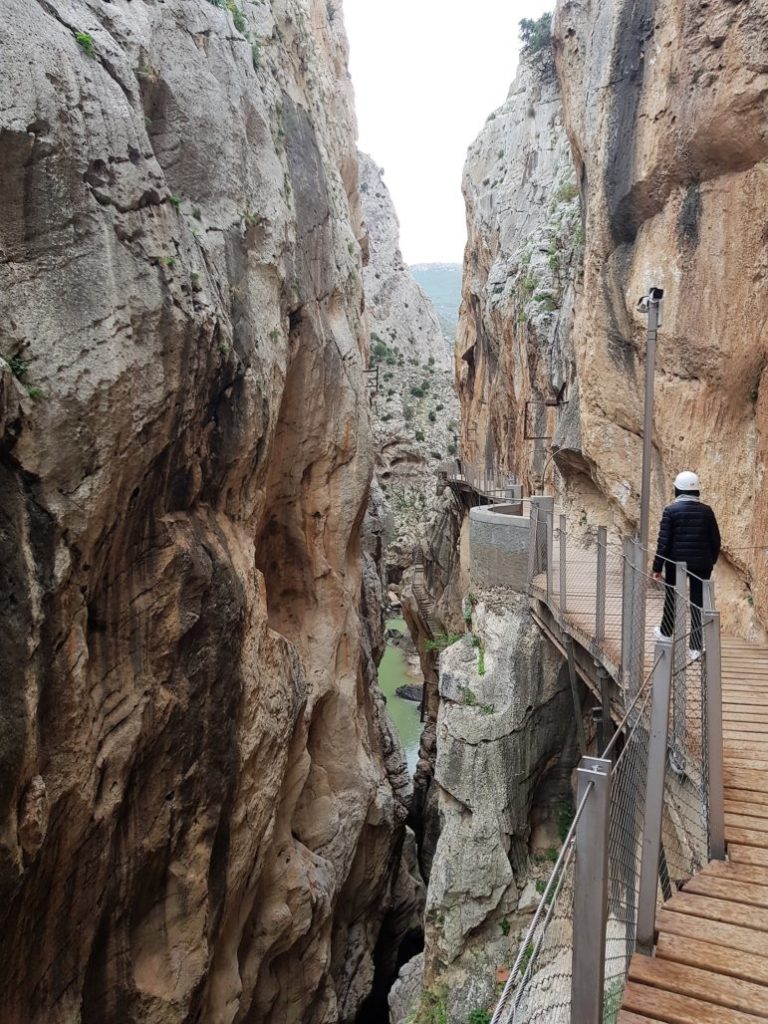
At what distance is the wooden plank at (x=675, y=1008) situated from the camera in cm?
273

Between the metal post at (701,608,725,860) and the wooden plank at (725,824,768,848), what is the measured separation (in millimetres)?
95

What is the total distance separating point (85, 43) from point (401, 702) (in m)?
30.2

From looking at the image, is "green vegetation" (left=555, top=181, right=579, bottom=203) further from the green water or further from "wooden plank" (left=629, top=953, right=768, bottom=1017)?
"wooden plank" (left=629, top=953, right=768, bottom=1017)

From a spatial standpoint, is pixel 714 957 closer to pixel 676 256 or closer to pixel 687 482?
pixel 687 482

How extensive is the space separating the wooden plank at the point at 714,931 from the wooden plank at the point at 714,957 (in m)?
0.03

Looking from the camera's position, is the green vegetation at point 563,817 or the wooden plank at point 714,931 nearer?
the wooden plank at point 714,931

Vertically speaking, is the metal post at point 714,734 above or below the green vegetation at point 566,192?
below

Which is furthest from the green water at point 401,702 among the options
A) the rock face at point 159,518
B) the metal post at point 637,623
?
the metal post at point 637,623

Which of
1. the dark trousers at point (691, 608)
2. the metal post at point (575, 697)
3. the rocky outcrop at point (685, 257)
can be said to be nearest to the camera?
the dark trousers at point (691, 608)

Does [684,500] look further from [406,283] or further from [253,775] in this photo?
[406,283]

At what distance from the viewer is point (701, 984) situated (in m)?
2.92

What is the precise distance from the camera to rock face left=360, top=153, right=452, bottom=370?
53.3 meters

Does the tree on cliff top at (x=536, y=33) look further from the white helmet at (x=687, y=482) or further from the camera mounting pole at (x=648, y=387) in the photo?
the white helmet at (x=687, y=482)

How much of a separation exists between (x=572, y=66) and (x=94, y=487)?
13.4 metres
